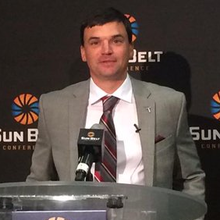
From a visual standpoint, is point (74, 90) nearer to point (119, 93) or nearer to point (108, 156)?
point (119, 93)

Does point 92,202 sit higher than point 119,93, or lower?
lower

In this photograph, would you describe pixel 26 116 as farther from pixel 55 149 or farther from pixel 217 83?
pixel 217 83

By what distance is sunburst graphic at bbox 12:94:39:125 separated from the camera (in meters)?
2.38

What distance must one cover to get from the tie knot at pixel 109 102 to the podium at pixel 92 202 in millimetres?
945

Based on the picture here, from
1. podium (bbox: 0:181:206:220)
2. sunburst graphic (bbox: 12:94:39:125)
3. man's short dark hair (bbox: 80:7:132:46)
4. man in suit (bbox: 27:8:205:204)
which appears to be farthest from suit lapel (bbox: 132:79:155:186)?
podium (bbox: 0:181:206:220)

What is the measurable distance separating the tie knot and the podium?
95 centimetres

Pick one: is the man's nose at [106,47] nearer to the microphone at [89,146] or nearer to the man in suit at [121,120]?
the man in suit at [121,120]

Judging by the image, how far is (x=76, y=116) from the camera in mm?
1963

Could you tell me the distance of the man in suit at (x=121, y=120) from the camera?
1883 millimetres

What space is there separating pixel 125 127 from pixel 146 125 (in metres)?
0.07

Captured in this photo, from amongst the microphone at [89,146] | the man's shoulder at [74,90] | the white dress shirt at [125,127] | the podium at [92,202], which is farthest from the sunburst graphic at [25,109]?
the podium at [92,202]

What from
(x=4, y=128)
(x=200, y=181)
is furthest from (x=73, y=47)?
(x=200, y=181)

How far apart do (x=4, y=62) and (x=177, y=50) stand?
0.75 m

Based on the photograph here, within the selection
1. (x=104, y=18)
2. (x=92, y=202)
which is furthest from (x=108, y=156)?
(x=92, y=202)
